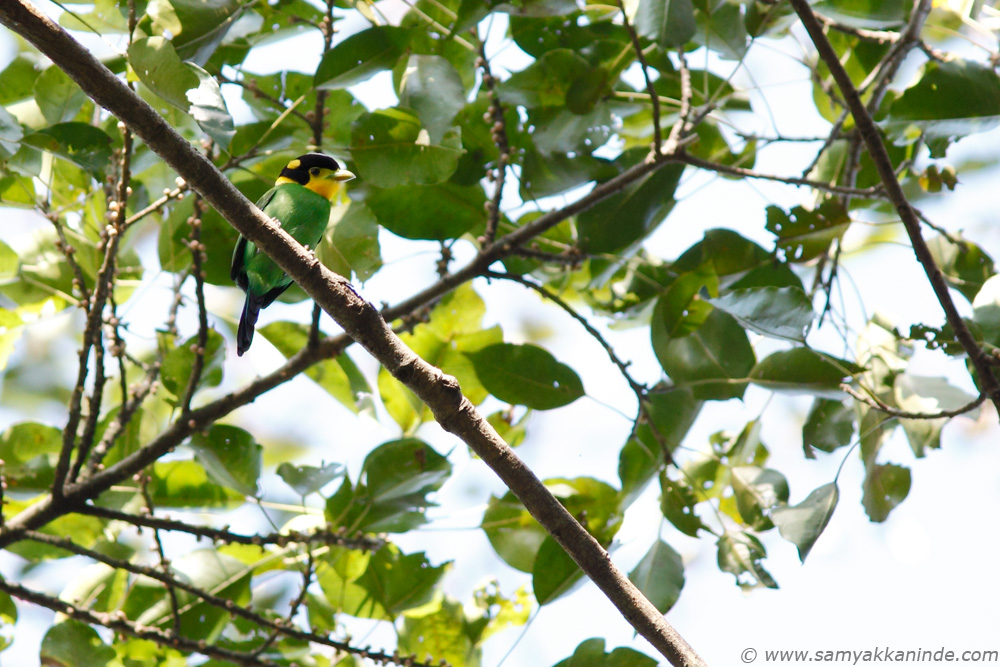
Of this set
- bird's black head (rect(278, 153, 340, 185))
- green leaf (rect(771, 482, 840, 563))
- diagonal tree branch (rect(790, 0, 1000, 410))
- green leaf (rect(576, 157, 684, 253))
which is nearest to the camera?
diagonal tree branch (rect(790, 0, 1000, 410))

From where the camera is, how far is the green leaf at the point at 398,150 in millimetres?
2312

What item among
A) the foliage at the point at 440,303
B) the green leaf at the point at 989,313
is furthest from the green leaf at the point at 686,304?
the green leaf at the point at 989,313

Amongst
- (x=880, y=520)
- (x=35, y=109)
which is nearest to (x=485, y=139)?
(x=35, y=109)

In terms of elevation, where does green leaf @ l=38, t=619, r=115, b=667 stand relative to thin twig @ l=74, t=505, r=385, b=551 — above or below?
below

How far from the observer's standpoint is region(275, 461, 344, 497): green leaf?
2.49 m

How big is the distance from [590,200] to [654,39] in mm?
482

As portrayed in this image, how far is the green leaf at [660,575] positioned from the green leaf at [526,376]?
1.74 ft

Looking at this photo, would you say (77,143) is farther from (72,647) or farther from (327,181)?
(72,647)

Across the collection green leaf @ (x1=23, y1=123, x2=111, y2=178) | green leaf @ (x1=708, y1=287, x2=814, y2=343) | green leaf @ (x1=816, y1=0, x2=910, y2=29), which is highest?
green leaf @ (x1=816, y1=0, x2=910, y2=29)

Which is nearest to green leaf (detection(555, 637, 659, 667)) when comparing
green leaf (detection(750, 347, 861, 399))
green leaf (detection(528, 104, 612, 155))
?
green leaf (detection(750, 347, 861, 399))

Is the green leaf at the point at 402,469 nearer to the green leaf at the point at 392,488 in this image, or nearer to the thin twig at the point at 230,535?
the green leaf at the point at 392,488

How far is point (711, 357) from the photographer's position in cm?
242

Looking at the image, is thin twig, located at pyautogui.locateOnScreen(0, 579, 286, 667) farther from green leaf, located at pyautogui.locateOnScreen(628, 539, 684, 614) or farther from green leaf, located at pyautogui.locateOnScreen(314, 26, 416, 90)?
green leaf, located at pyautogui.locateOnScreen(314, 26, 416, 90)

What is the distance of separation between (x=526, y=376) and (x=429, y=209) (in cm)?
61
